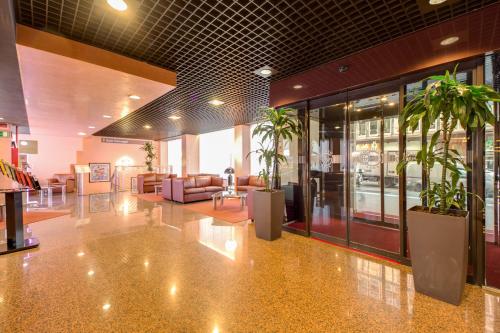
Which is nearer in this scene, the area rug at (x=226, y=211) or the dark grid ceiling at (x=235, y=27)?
the dark grid ceiling at (x=235, y=27)

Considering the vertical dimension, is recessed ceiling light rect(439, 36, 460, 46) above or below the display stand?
above

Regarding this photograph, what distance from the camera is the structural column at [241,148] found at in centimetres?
870

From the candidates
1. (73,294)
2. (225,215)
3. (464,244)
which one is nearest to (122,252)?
(73,294)

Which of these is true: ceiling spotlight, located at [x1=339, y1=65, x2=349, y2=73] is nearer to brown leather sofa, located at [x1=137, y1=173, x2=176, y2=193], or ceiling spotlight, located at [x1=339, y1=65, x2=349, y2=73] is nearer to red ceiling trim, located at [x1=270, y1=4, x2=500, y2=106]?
red ceiling trim, located at [x1=270, y1=4, x2=500, y2=106]

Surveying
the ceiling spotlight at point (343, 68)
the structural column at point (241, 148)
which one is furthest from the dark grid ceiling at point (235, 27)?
the structural column at point (241, 148)

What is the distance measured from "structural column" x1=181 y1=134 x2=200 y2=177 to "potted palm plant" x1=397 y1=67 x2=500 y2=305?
1009cm

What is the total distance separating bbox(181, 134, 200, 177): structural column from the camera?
11148 mm

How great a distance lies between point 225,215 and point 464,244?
4.60 metres

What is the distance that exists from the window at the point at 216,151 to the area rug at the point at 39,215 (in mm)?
6186

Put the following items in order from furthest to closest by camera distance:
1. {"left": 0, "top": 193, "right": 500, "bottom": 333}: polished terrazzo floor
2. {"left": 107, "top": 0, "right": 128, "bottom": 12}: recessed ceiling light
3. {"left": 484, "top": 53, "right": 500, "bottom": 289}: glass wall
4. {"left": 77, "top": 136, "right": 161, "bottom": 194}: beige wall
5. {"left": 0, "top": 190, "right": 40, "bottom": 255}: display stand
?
{"left": 77, "top": 136, "right": 161, "bottom": 194}: beige wall
{"left": 0, "top": 190, "right": 40, "bottom": 255}: display stand
{"left": 484, "top": 53, "right": 500, "bottom": 289}: glass wall
{"left": 107, "top": 0, "right": 128, "bottom": 12}: recessed ceiling light
{"left": 0, "top": 193, "right": 500, "bottom": 333}: polished terrazzo floor

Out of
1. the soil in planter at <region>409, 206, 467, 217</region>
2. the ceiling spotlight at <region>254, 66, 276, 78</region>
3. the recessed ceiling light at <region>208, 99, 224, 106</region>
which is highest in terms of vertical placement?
the recessed ceiling light at <region>208, 99, 224, 106</region>

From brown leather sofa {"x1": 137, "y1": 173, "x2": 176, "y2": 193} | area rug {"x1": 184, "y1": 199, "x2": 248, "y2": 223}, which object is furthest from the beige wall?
area rug {"x1": 184, "y1": 199, "x2": 248, "y2": 223}

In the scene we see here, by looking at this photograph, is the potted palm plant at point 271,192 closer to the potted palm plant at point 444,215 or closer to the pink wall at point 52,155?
the potted palm plant at point 444,215

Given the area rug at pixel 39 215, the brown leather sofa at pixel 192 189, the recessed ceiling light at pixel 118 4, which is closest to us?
the recessed ceiling light at pixel 118 4
